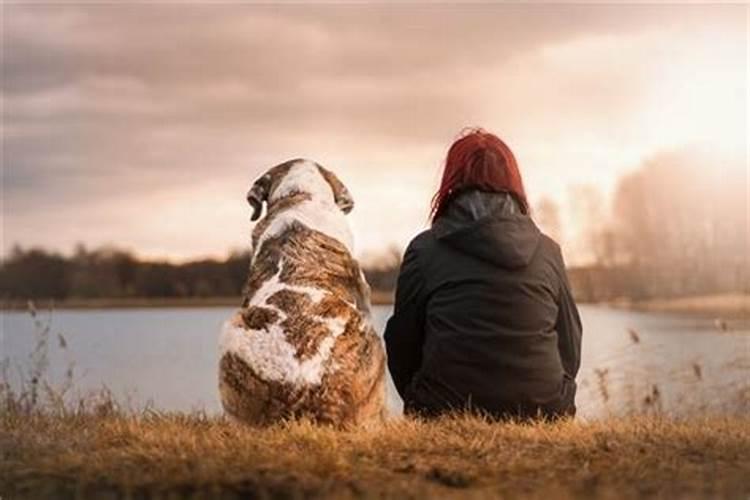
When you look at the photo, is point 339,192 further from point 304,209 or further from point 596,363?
point 596,363

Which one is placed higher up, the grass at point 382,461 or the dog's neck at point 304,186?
the dog's neck at point 304,186

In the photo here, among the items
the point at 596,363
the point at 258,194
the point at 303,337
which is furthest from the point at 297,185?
the point at 596,363

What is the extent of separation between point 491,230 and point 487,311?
1.80ft

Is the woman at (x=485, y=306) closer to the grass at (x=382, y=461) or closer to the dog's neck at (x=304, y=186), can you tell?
the grass at (x=382, y=461)

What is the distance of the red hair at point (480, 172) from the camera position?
8195 millimetres

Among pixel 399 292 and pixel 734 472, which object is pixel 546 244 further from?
pixel 734 472

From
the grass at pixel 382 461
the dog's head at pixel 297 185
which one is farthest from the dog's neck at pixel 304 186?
the grass at pixel 382 461

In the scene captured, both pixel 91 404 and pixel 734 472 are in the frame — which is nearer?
pixel 734 472

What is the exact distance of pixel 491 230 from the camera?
792cm

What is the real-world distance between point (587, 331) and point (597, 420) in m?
11.7

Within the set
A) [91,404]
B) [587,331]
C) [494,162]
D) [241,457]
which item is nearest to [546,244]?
[494,162]

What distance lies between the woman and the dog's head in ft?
2.75

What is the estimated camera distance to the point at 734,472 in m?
6.97

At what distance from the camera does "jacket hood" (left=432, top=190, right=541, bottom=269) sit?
7871 mm
